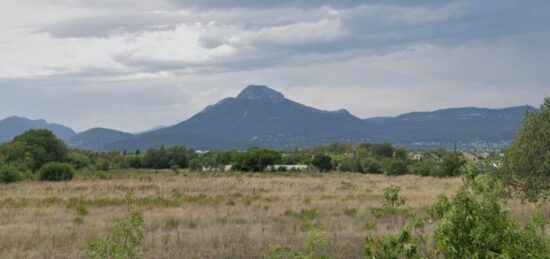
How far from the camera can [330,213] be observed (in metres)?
22.2

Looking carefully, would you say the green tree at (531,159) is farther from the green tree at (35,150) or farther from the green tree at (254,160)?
the green tree at (254,160)

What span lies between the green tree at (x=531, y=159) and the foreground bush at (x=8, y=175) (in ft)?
137

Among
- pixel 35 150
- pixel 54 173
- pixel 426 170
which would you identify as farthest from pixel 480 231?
pixel 35 150

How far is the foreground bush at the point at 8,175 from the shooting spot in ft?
160

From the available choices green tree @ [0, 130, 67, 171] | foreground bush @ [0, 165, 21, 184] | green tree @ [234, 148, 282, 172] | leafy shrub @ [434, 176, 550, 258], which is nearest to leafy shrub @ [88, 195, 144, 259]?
leafy shrub @ [434, 176, 550, 258]

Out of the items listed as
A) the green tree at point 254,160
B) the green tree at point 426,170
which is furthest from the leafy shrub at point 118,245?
the green tree at point 254,160

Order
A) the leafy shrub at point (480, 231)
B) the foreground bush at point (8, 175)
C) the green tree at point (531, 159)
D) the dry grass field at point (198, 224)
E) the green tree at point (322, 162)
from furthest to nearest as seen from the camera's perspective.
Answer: the green tree at point (322, 162), the foreground bush at point (8, 175), the green tree at point (531, 159), the dry grass field at point (198, 224), the leafy shrub at point (480, 231)

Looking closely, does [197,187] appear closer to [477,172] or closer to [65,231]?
[65,231]

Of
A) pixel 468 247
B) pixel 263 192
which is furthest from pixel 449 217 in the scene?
pixel 263 192

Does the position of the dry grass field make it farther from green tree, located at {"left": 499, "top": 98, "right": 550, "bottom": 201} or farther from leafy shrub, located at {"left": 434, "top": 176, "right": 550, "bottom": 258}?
green tree, located at {"left": 499, "top": 98, "right": 550, "bottom": 201}

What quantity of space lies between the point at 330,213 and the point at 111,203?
1063 cm

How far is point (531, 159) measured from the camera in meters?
19.2

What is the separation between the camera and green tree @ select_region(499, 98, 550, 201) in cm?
1883

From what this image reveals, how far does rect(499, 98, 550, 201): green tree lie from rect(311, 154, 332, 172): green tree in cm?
7087
